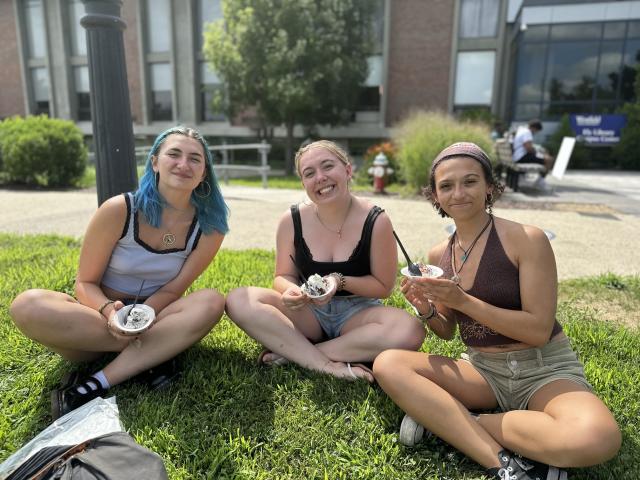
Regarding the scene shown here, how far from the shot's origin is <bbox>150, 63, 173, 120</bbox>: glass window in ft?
88.4

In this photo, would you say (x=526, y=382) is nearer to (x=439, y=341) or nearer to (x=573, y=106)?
(x=439, y=341)

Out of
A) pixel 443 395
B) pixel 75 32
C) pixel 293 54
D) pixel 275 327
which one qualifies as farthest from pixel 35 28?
pixel 443 395

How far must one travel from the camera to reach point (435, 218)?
7.80 metres

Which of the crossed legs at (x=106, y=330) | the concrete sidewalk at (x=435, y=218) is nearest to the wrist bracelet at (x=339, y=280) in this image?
the crossed legs at (x=106, y=330)

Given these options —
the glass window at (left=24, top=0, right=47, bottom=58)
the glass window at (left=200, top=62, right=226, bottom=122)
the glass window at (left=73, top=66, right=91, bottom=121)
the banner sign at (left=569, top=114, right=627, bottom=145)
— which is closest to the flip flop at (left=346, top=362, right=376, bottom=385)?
the banner sign at (left=569, top=114, right=627, bottom=145)

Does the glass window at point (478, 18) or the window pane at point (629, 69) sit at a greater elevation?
the glass window at point (478, 18)

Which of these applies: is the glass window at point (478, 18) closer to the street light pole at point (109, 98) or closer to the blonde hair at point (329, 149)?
the street light pole at point (109, 98)

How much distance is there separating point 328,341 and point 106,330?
125 centimetres

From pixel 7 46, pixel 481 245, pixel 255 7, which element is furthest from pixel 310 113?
pixel 7 46

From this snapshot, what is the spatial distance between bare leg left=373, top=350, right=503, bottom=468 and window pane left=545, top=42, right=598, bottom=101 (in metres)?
22.4

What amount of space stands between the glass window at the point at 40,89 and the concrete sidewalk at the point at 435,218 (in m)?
21.7

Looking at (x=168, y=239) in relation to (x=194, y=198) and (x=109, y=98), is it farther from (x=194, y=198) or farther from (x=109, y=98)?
(x=109, y=98)

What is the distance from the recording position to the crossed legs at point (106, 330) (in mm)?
2451

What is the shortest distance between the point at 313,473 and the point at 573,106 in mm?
23310
